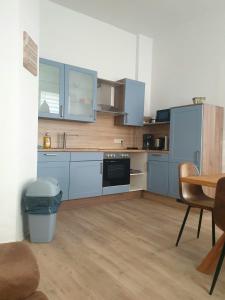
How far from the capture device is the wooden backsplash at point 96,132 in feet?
12.8

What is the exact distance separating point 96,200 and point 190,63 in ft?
9.62

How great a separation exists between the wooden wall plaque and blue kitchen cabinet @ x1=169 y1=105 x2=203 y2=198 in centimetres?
237

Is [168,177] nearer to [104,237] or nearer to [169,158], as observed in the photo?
[169,158]

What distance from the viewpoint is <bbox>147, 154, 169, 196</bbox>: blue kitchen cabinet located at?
4.14 m

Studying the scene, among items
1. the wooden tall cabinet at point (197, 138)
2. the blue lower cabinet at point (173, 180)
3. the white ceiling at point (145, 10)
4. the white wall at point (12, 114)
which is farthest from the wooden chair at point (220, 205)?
the white ceiling at point (145, 10)

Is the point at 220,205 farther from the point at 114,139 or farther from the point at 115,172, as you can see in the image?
the point at 114,139

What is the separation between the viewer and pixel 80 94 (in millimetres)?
3877

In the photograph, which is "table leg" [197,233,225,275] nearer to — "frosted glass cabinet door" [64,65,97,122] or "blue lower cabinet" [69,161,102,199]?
"blue lower cabinet" [69,161,102,199]

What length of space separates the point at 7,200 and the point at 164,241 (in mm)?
1634

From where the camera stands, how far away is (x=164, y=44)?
473 cm

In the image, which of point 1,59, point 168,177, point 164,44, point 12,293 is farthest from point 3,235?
point 164,44

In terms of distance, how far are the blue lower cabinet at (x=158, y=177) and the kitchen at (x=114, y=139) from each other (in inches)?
0.7

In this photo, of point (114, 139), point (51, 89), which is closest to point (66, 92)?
point (51, 89)

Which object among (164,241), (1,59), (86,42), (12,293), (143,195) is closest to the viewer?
(12,293)
